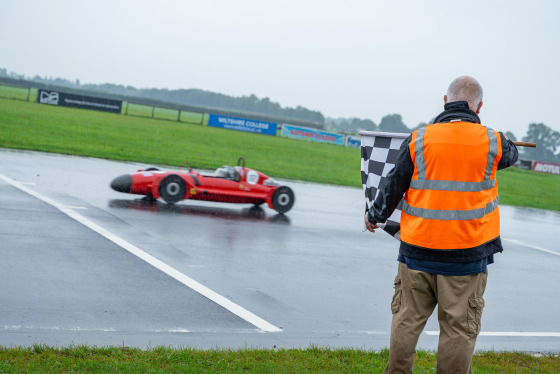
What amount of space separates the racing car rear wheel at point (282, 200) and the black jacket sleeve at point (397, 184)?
9.47m

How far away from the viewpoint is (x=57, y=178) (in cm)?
1490

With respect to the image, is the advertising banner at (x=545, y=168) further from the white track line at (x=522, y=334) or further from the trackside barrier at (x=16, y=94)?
the white track line at (x=522, y=334)

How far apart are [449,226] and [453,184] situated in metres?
0.25

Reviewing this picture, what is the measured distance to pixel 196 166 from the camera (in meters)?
22.8

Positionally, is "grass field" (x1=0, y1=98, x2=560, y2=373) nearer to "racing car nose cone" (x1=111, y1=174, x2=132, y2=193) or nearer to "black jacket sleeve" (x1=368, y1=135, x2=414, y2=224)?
"black jacket sleeve" (x1=368, y1=135, x2=414, y2=224)

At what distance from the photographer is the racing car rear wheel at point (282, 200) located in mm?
13867

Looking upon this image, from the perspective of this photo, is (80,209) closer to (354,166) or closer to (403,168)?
(403,168)

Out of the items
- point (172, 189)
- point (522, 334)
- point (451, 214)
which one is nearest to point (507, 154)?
point (451, 214)

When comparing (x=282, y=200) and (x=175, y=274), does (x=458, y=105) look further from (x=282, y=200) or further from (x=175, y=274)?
(x=282, y=200)

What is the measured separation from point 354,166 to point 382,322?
89.3 feet

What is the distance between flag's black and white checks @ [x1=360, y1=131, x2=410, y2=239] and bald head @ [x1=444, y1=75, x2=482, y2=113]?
33.2 inches

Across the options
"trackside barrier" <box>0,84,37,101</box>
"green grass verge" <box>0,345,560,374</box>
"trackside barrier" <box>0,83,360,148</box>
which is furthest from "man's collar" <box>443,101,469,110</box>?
"trackside barrier" <box>0,84,37,101</box>

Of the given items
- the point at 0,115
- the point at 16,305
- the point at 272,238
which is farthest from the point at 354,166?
the point at 16,305

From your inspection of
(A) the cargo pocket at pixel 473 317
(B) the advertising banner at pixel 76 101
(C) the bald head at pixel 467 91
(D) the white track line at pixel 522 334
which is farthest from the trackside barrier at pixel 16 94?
(A) the cargo pocket at pixel 473 317
